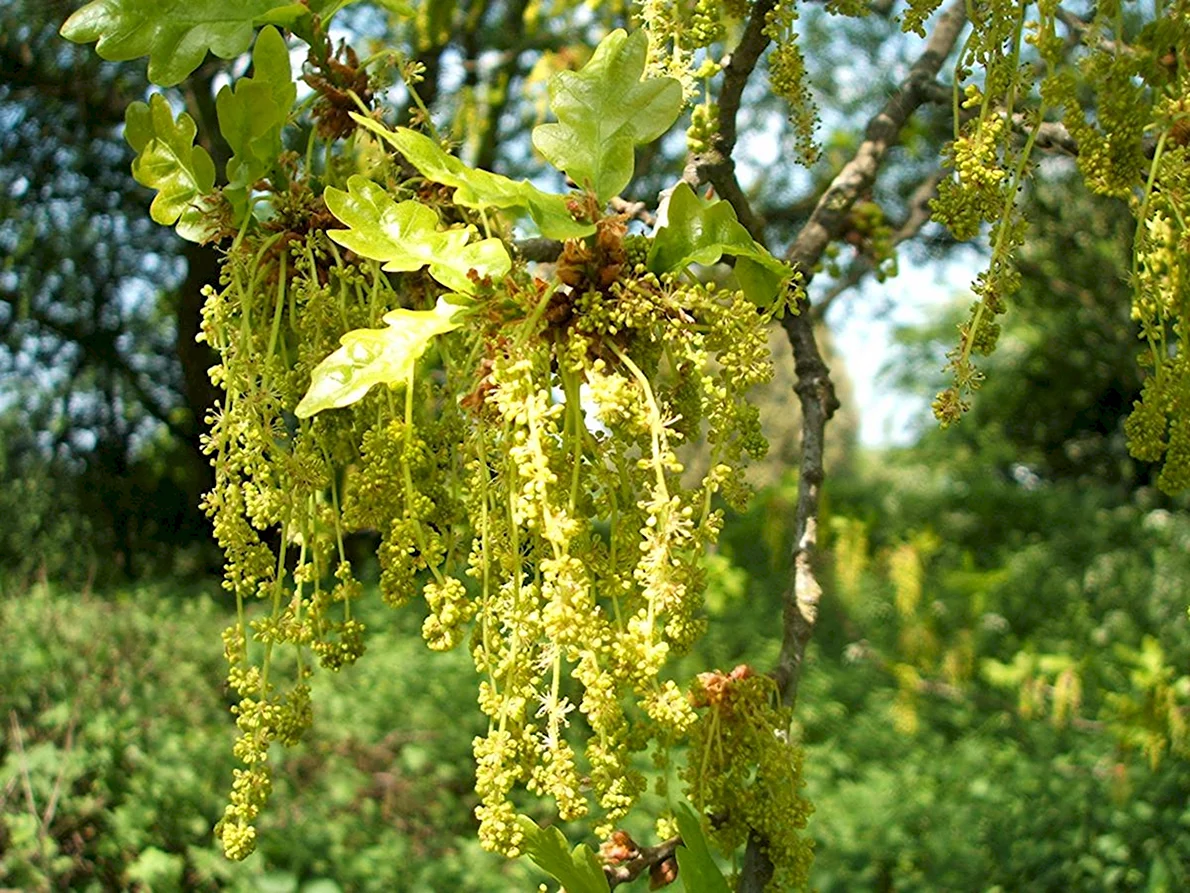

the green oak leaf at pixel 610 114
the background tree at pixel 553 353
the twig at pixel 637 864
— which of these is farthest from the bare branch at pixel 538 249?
the twig at pixel 637 864

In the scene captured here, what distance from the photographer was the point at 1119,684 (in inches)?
210

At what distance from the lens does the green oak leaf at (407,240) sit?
949mm

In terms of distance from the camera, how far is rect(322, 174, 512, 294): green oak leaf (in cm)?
95

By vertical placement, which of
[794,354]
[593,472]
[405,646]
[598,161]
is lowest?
[593,472]

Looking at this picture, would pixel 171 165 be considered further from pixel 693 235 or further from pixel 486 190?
pixel 693 235

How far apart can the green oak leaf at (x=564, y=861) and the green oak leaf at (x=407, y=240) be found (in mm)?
445

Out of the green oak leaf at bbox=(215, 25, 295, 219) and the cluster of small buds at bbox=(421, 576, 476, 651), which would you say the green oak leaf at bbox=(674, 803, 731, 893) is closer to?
the cluster of small buds at bbox=(421, 576, 476, 651)

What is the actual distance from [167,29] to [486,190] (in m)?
0.42

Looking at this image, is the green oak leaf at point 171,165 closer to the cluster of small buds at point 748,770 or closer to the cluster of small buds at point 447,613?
the cluster of small buds at point 447,613

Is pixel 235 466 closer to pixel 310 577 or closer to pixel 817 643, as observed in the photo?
pixel 310 577

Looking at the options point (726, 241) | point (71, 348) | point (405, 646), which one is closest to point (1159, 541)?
point (405, 646)

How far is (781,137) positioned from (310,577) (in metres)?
5.16

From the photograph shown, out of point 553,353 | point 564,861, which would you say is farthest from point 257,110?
point 564,861

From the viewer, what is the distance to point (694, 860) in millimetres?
1031
